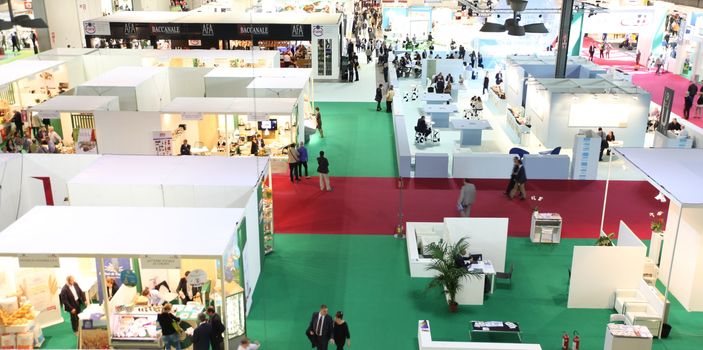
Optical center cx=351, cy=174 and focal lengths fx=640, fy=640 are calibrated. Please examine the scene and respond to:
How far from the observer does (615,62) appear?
32.1 metres

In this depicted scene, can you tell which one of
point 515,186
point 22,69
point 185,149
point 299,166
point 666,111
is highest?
point 22,69

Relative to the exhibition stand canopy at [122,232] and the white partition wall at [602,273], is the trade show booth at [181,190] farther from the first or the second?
the white partition wall at [602,273]

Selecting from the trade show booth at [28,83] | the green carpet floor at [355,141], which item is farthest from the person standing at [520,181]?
the trade show booth at [28,83]

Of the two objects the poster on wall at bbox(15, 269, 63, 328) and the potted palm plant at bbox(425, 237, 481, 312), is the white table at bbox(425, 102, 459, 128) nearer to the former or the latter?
the potted palm plant at bbox(425, 237, 481, 312)

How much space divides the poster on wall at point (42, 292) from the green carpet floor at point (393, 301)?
270 centimetres

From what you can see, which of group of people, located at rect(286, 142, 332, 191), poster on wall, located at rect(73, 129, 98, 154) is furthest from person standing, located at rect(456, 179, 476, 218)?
poster on wall, located at rect(73, 129, 98, 154)

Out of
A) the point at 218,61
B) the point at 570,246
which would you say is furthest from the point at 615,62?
the point at 570,246

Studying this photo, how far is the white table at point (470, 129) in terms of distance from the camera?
17234 millimetres

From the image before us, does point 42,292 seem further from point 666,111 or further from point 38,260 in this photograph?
point 666,111

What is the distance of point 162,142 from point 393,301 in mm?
7068

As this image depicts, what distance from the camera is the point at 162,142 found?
14109 mm

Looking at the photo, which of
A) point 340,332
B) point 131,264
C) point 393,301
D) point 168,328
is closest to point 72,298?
point 131,264

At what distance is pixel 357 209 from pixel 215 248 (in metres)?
5.97

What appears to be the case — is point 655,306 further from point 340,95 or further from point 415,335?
point 340,95
